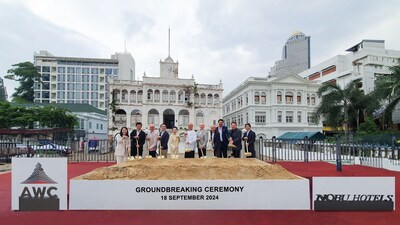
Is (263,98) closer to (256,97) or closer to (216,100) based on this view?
(256,97)

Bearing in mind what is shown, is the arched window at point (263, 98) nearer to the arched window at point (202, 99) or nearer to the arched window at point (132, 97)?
the arched window at point (202, 99)

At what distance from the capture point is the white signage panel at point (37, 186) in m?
5.17

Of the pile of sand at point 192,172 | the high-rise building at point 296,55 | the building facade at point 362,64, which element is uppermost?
the high-rise building at point 296,55

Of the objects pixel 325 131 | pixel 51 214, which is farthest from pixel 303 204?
pixel 325 131

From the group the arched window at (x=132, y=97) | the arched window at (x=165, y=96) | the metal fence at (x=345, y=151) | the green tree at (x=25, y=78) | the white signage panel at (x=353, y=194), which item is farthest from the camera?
the green tree at (x=25, y=78)

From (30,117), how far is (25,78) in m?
41.2

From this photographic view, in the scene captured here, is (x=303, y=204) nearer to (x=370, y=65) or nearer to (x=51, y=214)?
(x=51, y=214)

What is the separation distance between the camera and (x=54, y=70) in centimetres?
7312

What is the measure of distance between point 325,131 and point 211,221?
141 feet

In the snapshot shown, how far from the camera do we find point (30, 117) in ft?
98.7

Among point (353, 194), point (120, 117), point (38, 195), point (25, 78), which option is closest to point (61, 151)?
point (38, 195)

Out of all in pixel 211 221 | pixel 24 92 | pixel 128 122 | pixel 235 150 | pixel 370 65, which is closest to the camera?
pixel 211 221

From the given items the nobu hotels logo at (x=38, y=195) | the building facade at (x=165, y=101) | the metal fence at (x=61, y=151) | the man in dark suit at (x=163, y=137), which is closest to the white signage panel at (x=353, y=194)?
the nobu hotels logo at (x=38, y=195)

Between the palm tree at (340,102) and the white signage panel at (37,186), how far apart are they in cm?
2584
